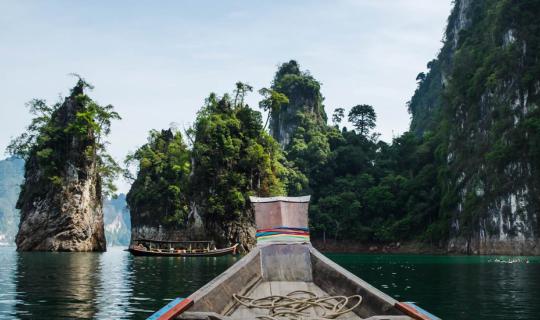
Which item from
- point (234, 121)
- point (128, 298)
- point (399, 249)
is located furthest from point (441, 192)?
point (128, 298)

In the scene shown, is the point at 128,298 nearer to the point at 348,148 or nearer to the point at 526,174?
the point at 526,174

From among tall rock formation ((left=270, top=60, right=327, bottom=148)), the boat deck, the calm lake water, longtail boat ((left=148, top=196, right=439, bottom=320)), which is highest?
tall rock formation ((left=270, top=60, right=327, bottom=148))

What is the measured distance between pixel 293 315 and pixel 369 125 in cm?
8551

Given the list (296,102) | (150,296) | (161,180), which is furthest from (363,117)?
(150,296)

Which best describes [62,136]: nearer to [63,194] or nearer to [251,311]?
[63,194]

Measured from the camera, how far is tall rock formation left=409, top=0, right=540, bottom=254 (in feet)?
159

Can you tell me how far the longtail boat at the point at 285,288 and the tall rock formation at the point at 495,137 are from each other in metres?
44.2

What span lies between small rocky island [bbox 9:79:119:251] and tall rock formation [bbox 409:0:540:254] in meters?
40.1

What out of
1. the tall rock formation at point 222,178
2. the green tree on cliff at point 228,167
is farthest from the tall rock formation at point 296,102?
the green tree on cliff at point 228,167

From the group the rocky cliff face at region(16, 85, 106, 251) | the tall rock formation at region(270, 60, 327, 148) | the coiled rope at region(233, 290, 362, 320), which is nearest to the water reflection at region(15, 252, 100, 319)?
the coiled rope at region(233, 290, 362, 320)

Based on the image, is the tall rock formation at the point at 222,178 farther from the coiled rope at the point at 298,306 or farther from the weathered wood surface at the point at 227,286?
the coiled rope at the point at 298,306

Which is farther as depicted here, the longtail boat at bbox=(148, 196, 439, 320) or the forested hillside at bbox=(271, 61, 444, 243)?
the forested hillside at bbox=(271, 61, 444, 243)

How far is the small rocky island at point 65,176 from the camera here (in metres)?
52.5

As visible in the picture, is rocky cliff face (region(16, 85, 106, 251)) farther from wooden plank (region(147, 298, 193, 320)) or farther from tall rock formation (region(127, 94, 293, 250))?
wooden plank (region(147, 298, 193, 320))
